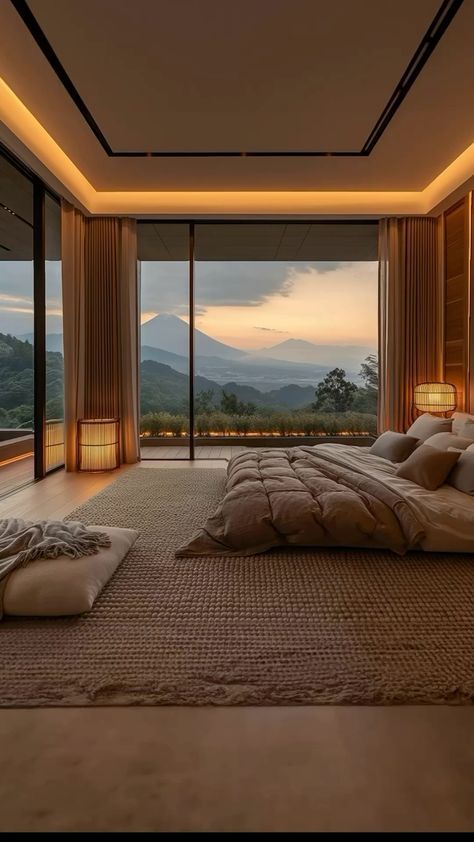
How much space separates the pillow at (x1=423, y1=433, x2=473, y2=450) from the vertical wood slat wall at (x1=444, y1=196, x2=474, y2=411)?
1.33 meters

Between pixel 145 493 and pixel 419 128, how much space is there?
365 cm

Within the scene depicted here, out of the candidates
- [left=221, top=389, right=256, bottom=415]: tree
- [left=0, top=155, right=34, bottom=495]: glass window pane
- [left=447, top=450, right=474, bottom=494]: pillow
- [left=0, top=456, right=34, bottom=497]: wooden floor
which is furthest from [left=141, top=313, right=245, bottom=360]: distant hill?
[left=447, top=450, right=474, bottom=494]: pillow

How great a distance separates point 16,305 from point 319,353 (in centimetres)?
547

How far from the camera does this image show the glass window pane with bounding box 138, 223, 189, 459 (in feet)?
22.8

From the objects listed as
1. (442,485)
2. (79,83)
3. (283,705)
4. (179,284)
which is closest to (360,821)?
(283,705)

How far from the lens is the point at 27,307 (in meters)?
4.66

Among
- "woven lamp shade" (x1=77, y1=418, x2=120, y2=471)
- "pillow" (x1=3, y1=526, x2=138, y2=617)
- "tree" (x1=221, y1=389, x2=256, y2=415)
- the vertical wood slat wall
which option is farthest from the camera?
"tree" (x1=221, y1=389, x2=256, y2=415)

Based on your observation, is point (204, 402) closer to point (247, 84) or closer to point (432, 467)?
point (247, 84)

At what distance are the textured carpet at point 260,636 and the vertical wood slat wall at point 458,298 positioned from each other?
2.96 metres

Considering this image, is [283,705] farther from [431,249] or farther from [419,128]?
[431,249]

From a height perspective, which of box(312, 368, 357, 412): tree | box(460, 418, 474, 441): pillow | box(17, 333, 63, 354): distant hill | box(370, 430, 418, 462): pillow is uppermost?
box(17, 333, 63, 354): distant hill

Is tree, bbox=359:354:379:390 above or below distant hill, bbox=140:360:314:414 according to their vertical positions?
above

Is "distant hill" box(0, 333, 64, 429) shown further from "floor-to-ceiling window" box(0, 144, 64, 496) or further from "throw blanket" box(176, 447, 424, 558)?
"throw blanket" box(176, 447, 424, 558)

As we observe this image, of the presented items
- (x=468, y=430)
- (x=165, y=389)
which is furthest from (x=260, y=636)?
(x=165, y=389)
